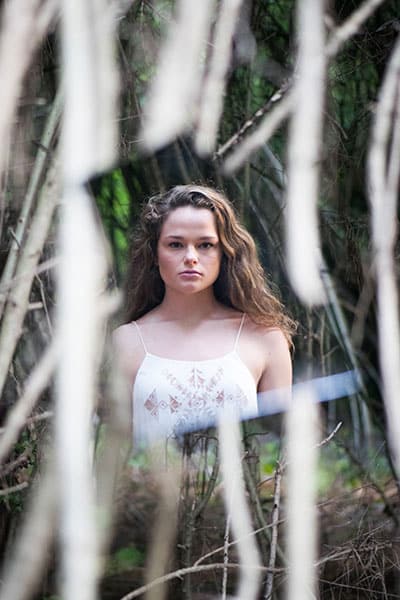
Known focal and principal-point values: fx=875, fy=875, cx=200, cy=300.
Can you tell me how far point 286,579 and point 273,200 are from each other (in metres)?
0.59

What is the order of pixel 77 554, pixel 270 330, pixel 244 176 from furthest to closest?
1. pixel 244 176
2. pixel 270 330
3. pixel 77 554

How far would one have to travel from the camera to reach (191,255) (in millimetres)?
1239

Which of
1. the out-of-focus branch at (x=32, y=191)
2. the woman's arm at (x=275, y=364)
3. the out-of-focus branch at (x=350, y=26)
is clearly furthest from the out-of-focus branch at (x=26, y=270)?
the out-of-focus branch at (x=350, y=26)

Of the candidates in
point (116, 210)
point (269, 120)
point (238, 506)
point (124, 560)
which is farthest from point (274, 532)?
point (269, 120)

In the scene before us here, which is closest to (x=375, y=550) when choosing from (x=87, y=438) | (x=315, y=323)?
Result: (x=315, y=323)

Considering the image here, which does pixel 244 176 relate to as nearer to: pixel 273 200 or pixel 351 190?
pixel 273 200

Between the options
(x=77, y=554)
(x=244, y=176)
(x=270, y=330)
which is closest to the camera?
Answer: (x=77, y=554)

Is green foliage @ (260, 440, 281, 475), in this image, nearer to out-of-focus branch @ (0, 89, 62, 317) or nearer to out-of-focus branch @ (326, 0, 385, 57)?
out-of-focus branch @ (0, 89, 62, 317)

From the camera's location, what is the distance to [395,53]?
1.46 m

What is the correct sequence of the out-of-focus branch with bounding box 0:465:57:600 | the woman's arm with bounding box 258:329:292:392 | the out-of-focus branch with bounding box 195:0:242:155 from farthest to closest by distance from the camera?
the out-of-focus branch with bounding box 195:0:242:155 < the woman's arm with bounding box 258:329:292:392 < the out-of-focus branch with bounding box 0:465:57:600

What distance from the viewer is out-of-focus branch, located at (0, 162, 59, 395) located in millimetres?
1238

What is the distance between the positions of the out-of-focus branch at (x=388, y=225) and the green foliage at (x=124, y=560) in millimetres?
464

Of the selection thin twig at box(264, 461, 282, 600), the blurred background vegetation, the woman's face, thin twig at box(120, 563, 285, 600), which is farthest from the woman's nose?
thin twig at box(120, 563, 285, 600)

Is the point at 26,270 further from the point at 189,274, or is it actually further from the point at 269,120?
the point at 269,120
